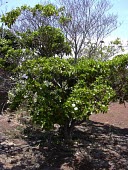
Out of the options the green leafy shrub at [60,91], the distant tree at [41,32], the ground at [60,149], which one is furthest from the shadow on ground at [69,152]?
the distant tree at [41,32]

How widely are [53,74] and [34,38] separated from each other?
5.99 ft

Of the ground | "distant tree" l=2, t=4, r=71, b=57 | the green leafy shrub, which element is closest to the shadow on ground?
the ground

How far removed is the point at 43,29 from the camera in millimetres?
6703

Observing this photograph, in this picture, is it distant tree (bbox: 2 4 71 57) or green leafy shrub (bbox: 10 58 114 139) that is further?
distant tree (bbox: 2 4 71 57)

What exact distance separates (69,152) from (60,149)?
0.79ft

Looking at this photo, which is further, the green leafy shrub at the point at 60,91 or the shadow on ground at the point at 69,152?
the shadow on ground at the point at 69,152

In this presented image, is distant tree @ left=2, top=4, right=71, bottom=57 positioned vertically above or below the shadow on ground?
above

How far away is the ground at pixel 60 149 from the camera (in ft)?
18.1

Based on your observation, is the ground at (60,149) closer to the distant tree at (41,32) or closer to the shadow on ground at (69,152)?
the shadow on ground at (69,152)

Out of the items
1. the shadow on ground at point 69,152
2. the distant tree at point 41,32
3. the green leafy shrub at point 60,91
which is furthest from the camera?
the distant tree at point 41,32

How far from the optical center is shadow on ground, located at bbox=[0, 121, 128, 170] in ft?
18.1

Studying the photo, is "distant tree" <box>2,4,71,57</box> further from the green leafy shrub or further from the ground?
the ground

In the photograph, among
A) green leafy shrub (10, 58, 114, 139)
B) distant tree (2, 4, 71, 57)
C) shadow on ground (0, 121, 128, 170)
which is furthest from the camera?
distant tree (2, 4, 71, 57)

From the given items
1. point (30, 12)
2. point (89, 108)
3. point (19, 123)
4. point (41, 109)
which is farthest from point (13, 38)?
point (89, 108)
